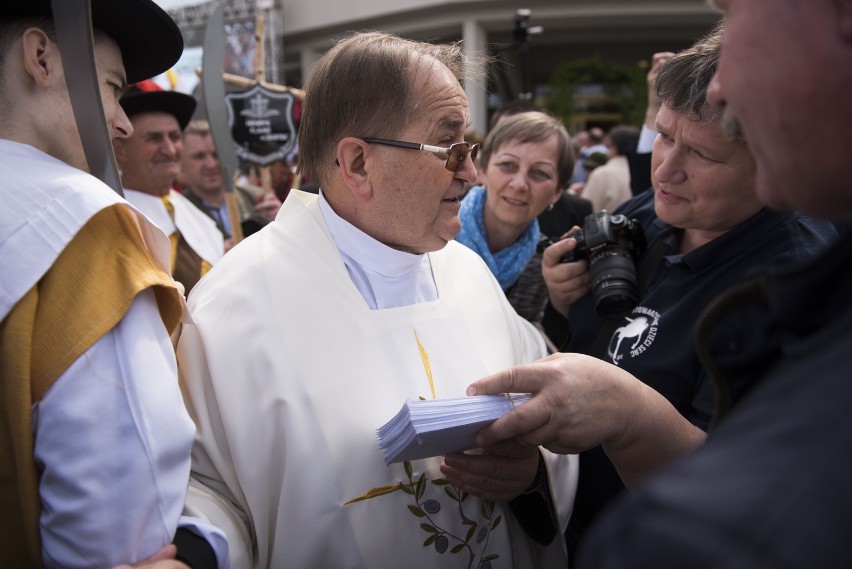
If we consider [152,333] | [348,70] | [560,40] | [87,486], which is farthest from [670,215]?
[560,40]

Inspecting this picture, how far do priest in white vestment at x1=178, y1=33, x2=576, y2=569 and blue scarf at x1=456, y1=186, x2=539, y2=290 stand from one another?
1068mm

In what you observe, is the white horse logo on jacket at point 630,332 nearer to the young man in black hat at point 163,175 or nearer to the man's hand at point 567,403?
the man's hand at point 567,403

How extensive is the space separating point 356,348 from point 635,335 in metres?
0.79

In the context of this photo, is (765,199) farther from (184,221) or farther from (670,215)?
(184,221)

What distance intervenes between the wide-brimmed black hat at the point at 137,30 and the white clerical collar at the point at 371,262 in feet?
1.89

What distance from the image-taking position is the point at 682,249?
2096 mm

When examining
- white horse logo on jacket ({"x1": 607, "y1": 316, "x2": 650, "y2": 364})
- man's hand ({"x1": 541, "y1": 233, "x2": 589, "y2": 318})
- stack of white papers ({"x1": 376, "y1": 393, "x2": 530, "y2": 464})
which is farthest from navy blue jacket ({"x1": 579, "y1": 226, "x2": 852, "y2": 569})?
man's hand ({"x1": 541, "y1": 233, "x2": 589, "y2": 318})

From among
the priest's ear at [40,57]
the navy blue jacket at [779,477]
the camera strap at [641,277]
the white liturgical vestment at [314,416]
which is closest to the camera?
the navy blue jacket at [779,477]

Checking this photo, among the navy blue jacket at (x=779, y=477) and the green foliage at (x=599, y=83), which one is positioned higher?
the navy blue jacket at (x=779, y=477)

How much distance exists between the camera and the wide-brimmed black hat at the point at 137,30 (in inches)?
59.5

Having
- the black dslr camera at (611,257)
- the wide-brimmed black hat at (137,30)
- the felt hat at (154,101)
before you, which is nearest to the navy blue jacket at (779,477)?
the black dslr camera at (611,257)

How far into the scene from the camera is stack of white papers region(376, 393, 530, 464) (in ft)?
4.51

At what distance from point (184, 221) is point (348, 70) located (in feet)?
7.74

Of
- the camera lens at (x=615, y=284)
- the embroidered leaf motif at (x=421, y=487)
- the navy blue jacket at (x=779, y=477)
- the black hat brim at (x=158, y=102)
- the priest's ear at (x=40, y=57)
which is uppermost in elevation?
the priest's ear at (x=40, y=57)
